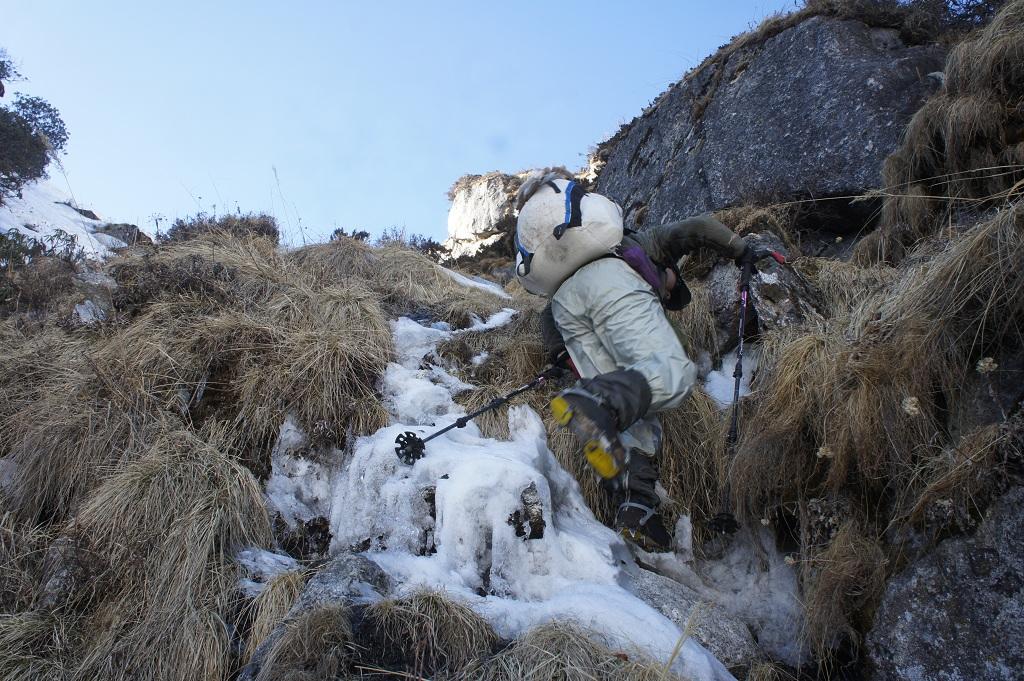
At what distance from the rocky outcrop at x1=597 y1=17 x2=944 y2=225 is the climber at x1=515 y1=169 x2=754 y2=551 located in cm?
275

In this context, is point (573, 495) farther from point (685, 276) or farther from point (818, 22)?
point (818, 22)

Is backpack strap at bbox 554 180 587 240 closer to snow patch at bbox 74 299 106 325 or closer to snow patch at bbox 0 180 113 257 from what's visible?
snow patch at bbox 74 299 106 325

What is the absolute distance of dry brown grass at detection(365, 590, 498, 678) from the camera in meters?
2.79

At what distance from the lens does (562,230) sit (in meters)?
3.97

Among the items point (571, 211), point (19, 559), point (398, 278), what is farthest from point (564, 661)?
point (398, 278)

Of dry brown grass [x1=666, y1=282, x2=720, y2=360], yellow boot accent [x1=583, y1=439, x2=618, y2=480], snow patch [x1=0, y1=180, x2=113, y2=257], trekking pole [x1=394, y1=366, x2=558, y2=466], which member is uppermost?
snow patch [x1=0, y1=180, x2=113, y2=257]

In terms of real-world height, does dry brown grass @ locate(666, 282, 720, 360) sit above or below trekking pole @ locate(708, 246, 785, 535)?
above

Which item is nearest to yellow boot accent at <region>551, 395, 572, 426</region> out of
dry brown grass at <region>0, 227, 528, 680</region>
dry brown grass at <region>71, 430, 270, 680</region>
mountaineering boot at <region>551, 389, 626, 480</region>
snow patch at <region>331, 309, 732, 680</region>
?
mountaineering boot at <region>551, 389, 626, 480</region>

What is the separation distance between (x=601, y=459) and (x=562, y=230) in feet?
4.69

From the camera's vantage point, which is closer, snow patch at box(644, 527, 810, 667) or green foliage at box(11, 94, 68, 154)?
snow patch at box(644, 527, 810, 667)

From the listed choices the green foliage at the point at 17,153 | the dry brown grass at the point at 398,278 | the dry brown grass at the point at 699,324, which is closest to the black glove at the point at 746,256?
the dry brown grass at the point at 699,324

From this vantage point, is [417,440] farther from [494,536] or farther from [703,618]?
[703,618]

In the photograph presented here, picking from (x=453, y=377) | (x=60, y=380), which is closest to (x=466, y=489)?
(x=453, y=377)

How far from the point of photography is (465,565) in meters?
3.48
